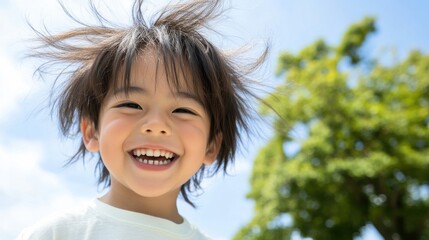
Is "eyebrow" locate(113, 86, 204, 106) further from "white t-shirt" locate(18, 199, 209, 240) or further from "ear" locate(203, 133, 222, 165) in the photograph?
"white t-shirt" locate(18, 199, 209, 240)

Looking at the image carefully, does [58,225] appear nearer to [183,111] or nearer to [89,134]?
[89,134]

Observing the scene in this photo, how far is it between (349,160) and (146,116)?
1154 cm

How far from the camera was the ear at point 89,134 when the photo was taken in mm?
2068

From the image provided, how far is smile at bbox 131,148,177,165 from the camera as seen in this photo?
6.15 feet

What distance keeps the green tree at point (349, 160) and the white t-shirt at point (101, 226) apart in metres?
10.9

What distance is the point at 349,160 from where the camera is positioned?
1295 centimetres

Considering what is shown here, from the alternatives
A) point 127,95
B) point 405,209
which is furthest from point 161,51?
point 405,209


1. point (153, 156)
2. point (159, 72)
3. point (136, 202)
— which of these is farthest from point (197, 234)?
point (159, 72)

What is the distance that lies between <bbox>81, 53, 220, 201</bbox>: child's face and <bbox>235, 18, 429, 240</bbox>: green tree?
10921 mm

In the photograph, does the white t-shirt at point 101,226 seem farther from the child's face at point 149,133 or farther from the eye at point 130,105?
the eye at point 130,105

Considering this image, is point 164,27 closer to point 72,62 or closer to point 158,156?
point 72,62

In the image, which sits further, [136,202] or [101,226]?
[136,202]

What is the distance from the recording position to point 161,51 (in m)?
1.98

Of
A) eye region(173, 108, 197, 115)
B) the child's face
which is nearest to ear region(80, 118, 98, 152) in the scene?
the child's face
